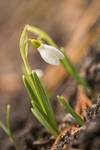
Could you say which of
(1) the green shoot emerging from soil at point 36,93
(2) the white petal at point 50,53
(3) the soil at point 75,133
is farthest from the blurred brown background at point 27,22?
(2) the white petal at point 50,53

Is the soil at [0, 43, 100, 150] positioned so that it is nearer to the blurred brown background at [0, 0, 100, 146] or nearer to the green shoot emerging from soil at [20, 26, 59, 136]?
the green shoot emerging from soil at [20, 26, 59, 136]

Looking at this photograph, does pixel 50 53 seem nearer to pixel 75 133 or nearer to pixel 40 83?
pixel 40 83

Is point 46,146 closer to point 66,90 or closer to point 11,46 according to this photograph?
point 66,90

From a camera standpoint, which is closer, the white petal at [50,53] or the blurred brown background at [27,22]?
the white petal at [50,53]

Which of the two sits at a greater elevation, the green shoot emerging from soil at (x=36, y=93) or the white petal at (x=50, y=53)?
the white petal at (x=50, y=53)

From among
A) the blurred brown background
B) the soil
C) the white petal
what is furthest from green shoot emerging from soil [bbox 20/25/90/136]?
the blurred brown background

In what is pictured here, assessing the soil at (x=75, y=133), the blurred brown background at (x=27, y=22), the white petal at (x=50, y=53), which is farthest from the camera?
the blurred brown background at (x=27, y=22)

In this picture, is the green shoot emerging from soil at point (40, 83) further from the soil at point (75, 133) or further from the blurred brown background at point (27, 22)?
the blurred brown background at point (27, 22)
